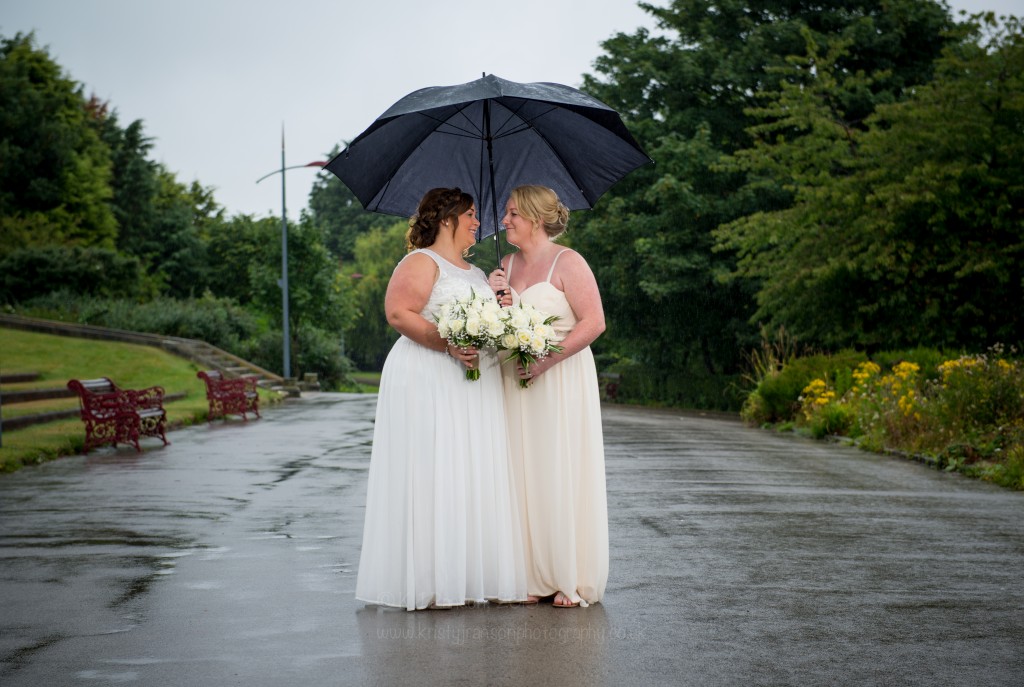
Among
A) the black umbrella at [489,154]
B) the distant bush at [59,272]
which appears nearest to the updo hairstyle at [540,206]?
the black umbrella at [489,154]

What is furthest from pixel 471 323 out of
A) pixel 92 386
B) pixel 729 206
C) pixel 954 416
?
pixel 729 206

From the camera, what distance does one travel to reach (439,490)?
642cm

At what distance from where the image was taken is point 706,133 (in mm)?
37000

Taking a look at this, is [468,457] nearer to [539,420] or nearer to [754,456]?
[539,420]

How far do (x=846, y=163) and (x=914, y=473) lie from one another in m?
12.4

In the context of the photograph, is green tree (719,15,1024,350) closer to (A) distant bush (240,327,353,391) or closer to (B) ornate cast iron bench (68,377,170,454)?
(B) ornate cast iron bench (68,377,170,454)

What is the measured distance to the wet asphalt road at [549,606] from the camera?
525 cm

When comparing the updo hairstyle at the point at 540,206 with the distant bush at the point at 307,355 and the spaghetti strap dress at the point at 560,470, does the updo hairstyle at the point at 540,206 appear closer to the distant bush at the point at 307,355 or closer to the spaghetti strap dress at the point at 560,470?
the spaghetti strap dress at the point at 560,470

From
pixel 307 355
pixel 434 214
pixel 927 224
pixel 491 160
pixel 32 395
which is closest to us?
pixel 434 214

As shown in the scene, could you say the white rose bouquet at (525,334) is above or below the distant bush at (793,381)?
above

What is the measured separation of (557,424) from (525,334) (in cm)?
65

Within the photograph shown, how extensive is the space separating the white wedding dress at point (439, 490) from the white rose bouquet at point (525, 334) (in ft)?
0.75

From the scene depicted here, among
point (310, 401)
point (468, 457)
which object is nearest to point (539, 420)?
point (468, 457)

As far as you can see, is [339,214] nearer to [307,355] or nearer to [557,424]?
[307,355]
